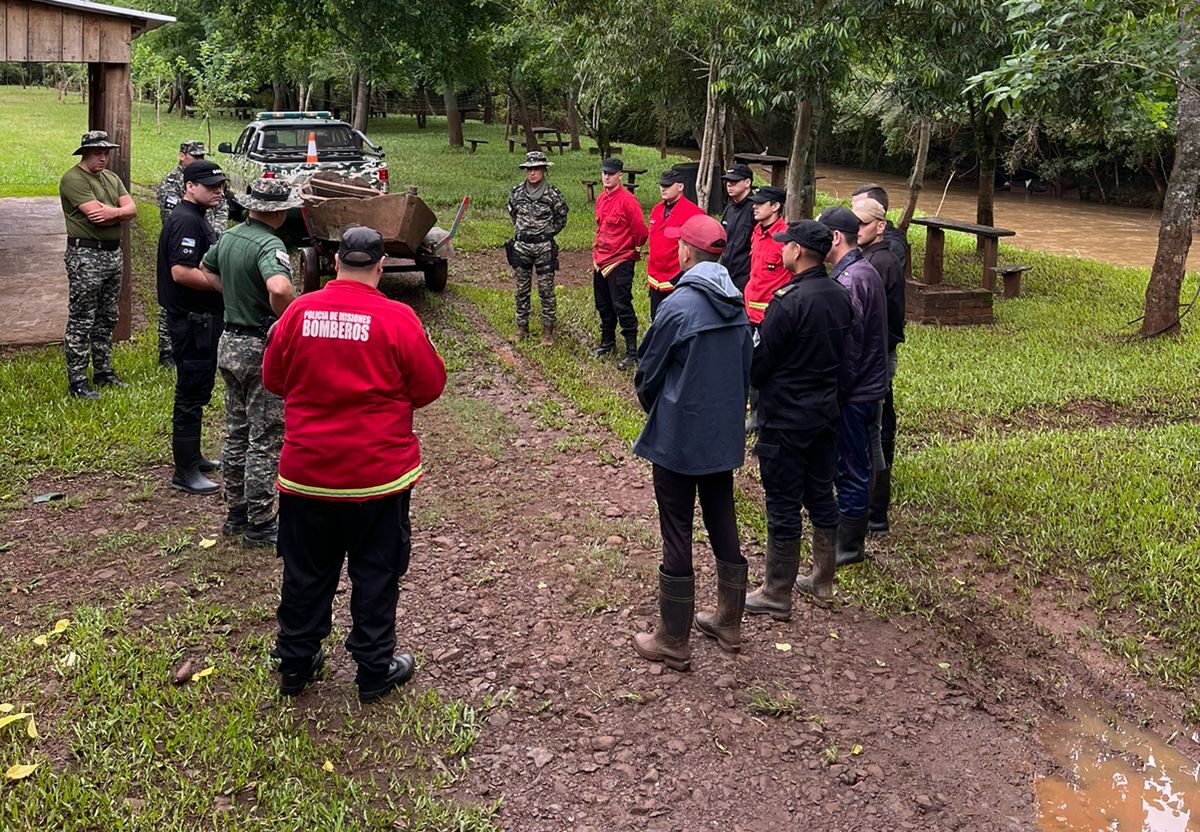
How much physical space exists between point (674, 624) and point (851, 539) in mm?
1508

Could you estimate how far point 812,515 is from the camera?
512 cm

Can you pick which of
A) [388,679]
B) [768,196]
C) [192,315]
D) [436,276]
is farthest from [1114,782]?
[436,276]

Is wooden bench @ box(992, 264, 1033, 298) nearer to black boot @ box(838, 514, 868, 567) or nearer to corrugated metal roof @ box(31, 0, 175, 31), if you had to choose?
black boot @ box(838, 514, 868, 567)

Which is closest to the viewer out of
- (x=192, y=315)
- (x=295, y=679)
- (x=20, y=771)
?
(x=20, y=771)

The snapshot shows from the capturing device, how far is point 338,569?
4.09 meters

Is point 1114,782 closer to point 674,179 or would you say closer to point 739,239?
point 739,239

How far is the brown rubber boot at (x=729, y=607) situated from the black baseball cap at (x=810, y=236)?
1.52m

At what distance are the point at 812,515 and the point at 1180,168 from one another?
311 inches

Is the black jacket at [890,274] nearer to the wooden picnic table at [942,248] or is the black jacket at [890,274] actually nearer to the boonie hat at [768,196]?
the boonie hat at [768,196]

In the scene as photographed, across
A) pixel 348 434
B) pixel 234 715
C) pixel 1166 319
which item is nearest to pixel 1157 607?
pixel 348 434

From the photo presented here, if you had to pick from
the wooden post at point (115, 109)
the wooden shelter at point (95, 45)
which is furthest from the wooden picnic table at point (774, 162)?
the wooden post at point (115, 109)

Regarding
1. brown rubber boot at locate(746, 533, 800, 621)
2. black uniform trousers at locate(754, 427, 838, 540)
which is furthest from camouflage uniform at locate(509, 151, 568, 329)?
brown rubber boot at locate(746, 533, 800, 621)

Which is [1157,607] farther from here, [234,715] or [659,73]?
[659,73]

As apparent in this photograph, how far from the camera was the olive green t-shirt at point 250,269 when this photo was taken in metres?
5.03
